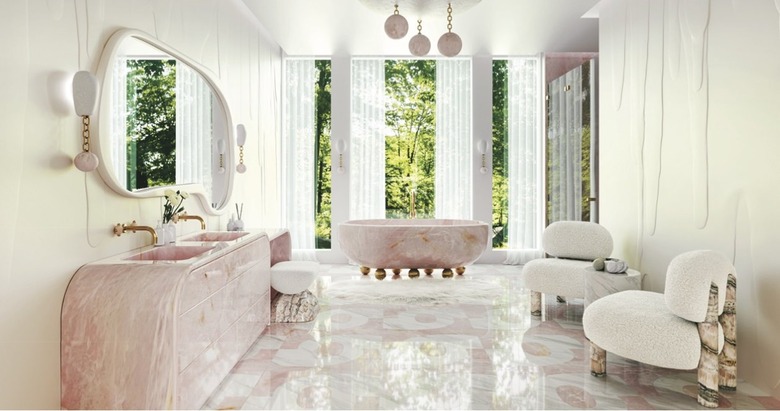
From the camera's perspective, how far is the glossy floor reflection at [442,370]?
2.32 m

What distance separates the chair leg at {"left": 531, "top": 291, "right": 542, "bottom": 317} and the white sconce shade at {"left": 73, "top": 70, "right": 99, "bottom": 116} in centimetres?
323

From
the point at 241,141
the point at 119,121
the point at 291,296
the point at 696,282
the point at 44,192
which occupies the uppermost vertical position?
the point at 241,141

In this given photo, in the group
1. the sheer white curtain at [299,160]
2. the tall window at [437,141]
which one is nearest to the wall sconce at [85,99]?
the sheer white curtain at [299,160]

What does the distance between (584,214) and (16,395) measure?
498cm

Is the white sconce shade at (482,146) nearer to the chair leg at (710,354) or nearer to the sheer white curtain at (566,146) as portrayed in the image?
the sheer white curtain at (566,146)

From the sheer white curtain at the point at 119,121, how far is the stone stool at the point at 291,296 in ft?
4.82

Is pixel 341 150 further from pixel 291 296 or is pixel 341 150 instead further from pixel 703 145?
pixel 703 145

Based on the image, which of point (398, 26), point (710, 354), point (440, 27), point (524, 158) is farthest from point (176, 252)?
point (524, 158)

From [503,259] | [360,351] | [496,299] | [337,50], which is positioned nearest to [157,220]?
[360,351]

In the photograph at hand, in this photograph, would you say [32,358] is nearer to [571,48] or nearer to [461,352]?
[461,352]

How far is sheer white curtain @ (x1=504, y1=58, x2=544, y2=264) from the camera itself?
6477 mm

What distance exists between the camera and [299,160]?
6.48 meters

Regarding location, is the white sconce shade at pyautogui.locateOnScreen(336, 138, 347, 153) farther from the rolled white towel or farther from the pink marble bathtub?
the rolled white towel

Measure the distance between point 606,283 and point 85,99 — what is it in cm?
311
